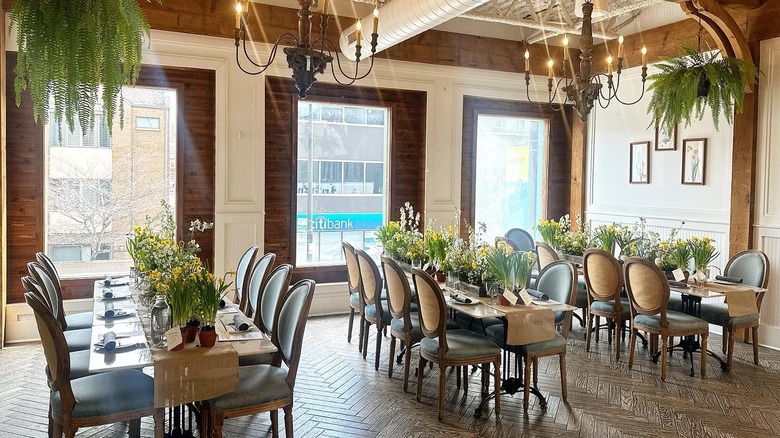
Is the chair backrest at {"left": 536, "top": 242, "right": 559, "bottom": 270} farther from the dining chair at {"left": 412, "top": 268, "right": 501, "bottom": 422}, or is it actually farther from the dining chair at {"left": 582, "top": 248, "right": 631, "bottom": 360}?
the dining chair at {"left": 412, "top": 268, "right": 501, "bottom": 422}

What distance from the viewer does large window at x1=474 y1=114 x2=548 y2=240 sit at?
8.02m

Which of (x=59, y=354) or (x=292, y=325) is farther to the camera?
(x=292, y=325)

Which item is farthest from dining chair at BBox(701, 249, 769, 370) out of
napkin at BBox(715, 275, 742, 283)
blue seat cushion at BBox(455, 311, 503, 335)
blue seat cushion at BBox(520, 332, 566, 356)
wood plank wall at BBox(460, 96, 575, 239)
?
wood plank wall at BBox(460, 96, 575, 239)

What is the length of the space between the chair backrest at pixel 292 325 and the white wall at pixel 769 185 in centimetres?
485

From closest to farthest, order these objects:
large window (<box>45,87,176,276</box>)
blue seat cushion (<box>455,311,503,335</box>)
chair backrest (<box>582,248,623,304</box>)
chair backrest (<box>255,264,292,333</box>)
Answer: chair backrest (<box>255,264,292,333</box>)
blue seat cushion (<box>455,311,503,335</box>)
chair backrest (<box>582,248,623,304</box>)
large window (<box>45,87,176,276</box>)

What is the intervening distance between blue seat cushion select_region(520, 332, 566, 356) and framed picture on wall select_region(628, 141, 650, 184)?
3.98 metres

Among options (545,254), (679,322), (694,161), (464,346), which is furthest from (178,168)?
(694,161)

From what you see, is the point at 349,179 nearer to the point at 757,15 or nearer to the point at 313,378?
the point at 313,378

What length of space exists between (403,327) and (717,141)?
432cm

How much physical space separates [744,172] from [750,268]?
1.10m

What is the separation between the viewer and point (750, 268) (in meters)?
5.43

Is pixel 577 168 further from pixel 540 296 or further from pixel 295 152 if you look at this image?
pixel 540 296

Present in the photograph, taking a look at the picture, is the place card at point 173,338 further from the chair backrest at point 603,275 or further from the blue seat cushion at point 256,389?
the chair backrest at point 603,275

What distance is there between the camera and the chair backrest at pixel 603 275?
5.24 metres
